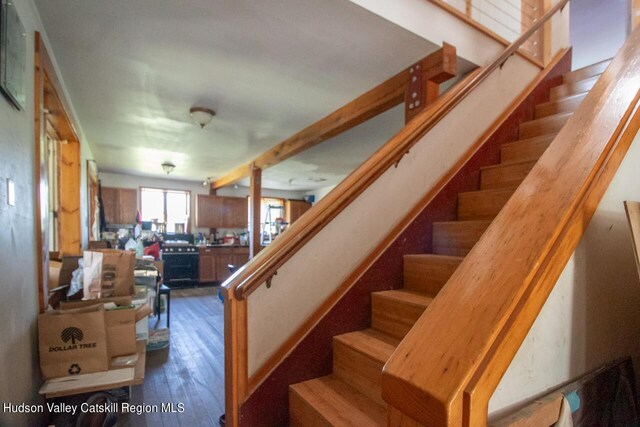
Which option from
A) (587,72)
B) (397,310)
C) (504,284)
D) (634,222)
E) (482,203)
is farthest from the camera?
(587,72)

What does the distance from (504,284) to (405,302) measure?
1.03 metres

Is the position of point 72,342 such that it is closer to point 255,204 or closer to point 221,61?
point 221,61

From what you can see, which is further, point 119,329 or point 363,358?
point 119,329

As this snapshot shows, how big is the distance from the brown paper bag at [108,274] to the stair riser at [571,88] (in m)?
3.65

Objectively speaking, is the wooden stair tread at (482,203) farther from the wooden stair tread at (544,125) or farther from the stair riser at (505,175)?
the wooden stair tread at (544,125)

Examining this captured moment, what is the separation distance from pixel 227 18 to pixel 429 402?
6.87 feet

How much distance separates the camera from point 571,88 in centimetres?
266

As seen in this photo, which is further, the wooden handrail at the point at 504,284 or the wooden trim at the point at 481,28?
the wooden trim at the point at 481,28

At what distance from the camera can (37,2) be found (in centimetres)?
171

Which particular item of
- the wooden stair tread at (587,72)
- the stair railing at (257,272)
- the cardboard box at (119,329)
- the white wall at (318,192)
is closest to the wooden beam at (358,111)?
the stair railing at (257,272)

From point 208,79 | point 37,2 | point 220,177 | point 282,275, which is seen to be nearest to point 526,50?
point 208,79

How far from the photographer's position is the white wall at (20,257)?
4.23 feet

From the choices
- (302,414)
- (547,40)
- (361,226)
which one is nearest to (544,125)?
(547,40)

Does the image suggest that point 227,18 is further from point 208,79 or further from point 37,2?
point 37,2
